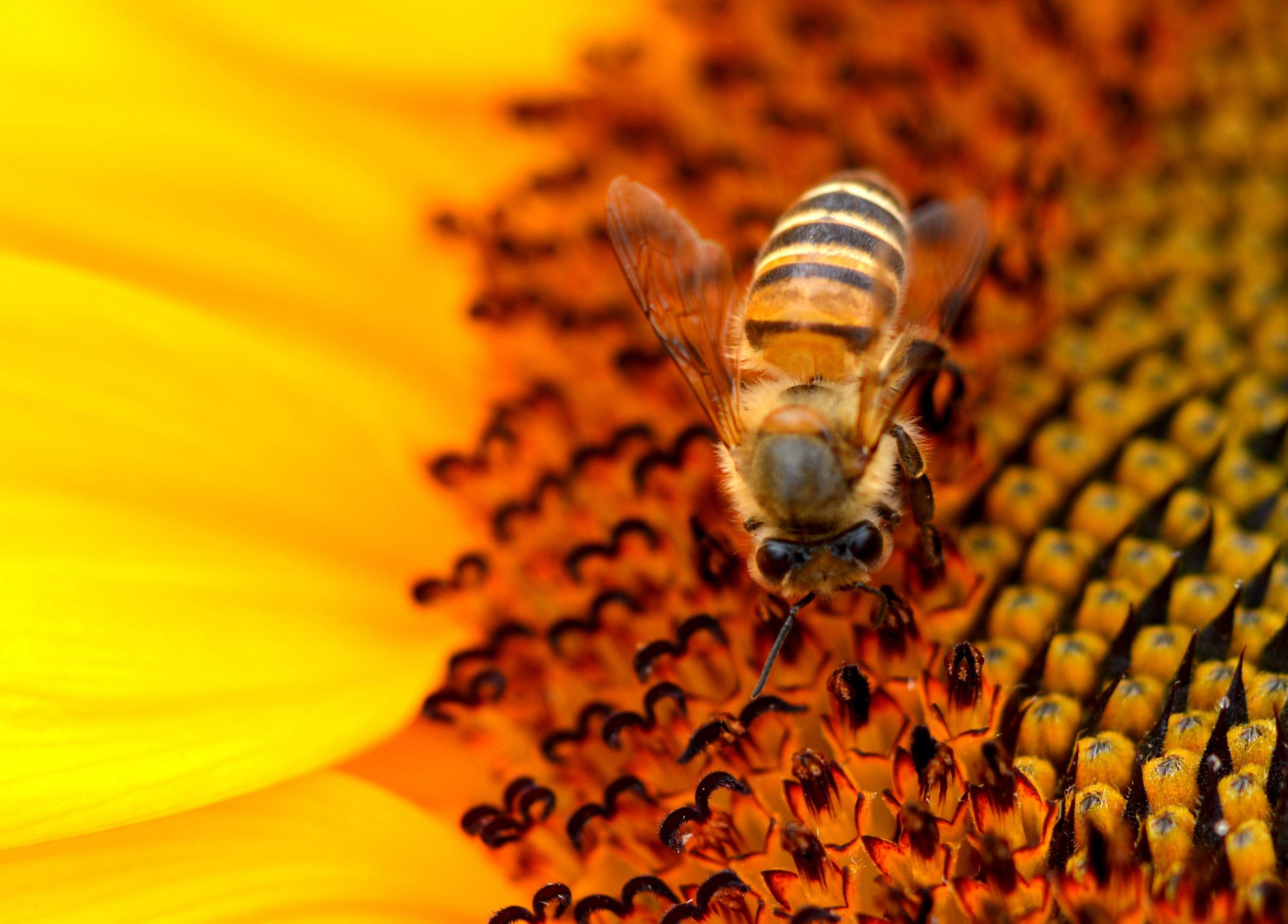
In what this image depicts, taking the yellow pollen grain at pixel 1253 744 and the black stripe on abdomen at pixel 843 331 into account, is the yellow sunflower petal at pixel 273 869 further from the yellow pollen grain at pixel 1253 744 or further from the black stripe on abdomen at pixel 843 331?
the yellow pollen grain at pixel 1253 744

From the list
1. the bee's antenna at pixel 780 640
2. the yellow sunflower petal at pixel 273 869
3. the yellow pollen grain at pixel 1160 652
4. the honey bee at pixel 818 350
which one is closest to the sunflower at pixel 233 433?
the yellow sunflower petal at pixel 273 869

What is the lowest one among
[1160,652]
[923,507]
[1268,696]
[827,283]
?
[1268,696]

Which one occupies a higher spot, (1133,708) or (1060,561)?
(1060,561)

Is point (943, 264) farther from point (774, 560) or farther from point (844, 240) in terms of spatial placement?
point (774, 560)

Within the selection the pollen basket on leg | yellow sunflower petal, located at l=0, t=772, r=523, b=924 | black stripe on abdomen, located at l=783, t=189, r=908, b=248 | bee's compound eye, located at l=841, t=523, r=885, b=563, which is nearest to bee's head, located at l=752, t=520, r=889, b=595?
bee's compound eye, located at l=841, t=523, r=885, b=563

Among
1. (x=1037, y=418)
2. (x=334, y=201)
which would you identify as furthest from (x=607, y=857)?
(x=334, y=201)

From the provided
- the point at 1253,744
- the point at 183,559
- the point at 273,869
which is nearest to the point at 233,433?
the point at 183,559

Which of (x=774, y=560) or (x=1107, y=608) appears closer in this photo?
(x=774, y=560)
